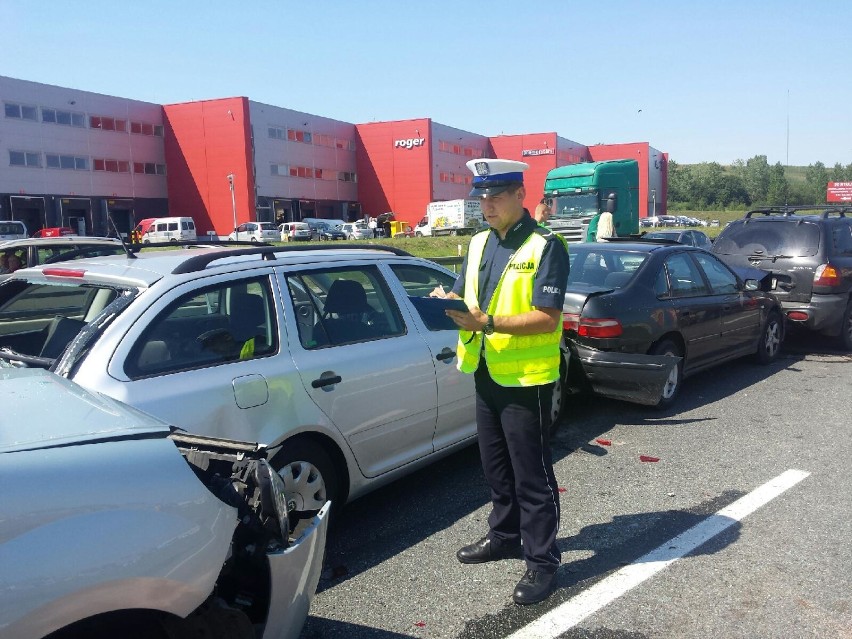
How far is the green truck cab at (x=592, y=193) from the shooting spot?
70.4ft

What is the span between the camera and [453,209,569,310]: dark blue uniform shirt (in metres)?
3.27

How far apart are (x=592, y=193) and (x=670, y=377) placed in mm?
15642

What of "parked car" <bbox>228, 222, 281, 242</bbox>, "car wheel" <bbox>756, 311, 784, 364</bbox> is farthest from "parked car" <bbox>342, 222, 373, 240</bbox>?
"car wheel" <bbox>756, 311, 784, 364</bbox>

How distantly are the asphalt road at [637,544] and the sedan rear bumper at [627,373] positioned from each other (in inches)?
11.7

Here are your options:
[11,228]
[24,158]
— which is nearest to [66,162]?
[24,158]

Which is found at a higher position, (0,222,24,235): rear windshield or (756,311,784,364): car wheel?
(0,222,24,235): rear windshield

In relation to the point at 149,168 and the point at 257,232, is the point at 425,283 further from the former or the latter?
the point at 149,168

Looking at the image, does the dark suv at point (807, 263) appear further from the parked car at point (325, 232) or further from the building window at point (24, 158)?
the building window at point (24, 158)

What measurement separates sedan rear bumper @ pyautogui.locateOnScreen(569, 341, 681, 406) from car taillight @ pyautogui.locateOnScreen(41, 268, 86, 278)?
419 cm

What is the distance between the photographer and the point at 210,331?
360 cm

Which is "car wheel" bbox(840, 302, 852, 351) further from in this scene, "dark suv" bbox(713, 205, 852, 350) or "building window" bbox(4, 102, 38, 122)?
"building window" bbox(4, 102, 38, 122)

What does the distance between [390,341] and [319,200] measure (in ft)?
197

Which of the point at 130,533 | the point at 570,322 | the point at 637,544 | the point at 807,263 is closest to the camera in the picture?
the point at 130,533

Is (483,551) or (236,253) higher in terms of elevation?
(236,253)
